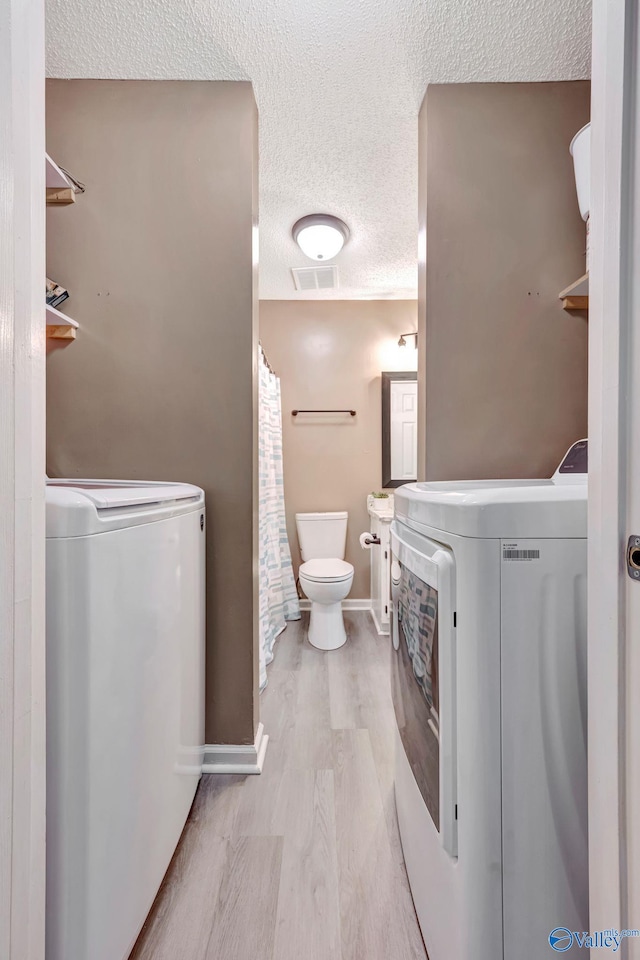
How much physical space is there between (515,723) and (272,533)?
6.93 ft

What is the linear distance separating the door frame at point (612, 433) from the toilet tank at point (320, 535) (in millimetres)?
2669

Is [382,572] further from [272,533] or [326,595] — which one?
[272,533]

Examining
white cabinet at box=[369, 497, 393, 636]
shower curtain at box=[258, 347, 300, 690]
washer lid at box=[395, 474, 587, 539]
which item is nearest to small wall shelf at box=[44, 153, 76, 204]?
shower curtain at box=[258, 347, 300, 690]

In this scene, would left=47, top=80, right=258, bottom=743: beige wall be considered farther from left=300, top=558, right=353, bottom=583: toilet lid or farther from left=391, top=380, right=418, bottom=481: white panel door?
left=391, top=380, right=418, bottom=481: white panel door

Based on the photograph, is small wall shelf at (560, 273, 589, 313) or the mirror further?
the mirror

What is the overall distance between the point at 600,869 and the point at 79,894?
2.58ft

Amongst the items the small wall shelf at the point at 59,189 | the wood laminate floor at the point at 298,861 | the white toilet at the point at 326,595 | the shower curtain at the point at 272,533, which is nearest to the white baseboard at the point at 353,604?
the shower curtain at the point at 272,533

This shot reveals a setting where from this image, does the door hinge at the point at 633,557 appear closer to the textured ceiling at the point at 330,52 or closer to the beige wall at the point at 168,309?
the beige wall at the point at 168,309

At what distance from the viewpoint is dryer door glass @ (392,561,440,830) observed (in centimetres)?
80

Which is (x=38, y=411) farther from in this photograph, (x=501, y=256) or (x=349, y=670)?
(x=349, y=670)

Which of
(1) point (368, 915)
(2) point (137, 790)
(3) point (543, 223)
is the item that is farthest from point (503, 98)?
(1) point (368, 915)

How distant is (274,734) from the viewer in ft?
5.62

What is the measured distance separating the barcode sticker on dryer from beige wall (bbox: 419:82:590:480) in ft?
2.73

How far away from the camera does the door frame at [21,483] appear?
19.1 inches
